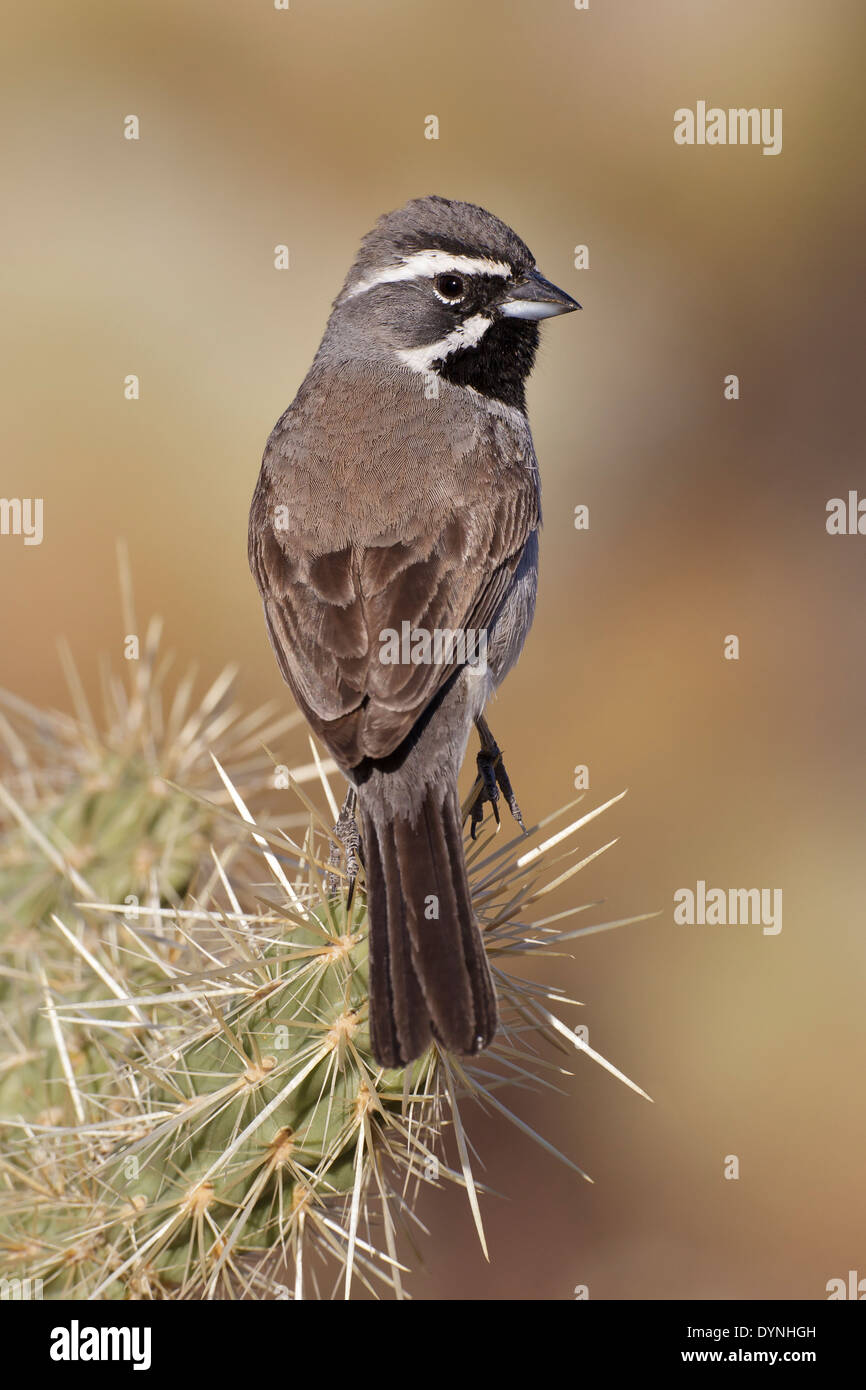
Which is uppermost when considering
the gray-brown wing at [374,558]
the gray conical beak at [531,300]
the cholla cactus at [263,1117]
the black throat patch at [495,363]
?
the gray conical beak at [531,300]

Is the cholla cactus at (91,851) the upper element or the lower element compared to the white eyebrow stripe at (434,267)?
lower

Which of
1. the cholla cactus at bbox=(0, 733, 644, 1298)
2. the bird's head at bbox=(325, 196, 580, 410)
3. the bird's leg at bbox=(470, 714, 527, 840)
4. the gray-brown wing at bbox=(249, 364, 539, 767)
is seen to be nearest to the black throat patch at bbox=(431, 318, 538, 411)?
the bird's head at bbox=(325, 196, 580, 410)

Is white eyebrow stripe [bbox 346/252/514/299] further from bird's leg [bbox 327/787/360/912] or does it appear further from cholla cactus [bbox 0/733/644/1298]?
cholla cactus [bbox 0/733/644/1298]

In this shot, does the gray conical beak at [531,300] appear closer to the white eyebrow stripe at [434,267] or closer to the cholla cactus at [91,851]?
the white eyebrow stripe at [434,267]

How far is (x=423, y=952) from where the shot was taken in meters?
2.49

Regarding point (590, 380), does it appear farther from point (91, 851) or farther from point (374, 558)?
point (91, 851)

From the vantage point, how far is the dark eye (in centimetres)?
393

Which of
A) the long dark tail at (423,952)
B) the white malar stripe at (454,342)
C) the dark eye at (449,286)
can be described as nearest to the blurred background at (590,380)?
the white malar stripe at (454,342)

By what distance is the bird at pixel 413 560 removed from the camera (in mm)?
2576

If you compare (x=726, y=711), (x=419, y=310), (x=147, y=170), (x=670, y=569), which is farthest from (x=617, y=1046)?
(x=147, y=170)

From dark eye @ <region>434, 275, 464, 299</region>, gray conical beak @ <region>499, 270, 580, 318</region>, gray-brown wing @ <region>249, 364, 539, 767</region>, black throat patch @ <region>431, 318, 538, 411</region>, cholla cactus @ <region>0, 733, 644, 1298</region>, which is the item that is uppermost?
dark eye @ <region>434, 275, 464, 299</region>

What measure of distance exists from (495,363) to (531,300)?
8.5 inches

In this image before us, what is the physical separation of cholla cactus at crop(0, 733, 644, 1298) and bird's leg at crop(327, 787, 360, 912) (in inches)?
2.1

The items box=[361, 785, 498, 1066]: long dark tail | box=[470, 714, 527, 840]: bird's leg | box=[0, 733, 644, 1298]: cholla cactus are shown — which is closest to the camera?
box=[361, 785, 498, 1066]: long dark tail
